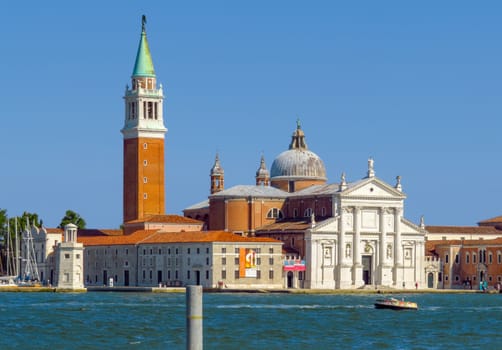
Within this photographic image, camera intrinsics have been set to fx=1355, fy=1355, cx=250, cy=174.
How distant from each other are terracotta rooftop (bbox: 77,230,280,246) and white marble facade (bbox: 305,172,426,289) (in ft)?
13.5

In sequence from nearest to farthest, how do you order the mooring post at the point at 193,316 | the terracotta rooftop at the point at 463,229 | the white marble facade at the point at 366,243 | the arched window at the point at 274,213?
the mooring post at the point at 193,316 < the white marble facade at the point at 366,243 < the arched window at the point at 274,213 < the terracotta rooftop at the point at 463,229

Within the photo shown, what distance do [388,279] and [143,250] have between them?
58.2 feet

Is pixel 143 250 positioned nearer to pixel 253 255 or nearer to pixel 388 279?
pixel 253 255

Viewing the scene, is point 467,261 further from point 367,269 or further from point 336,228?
point 336,228

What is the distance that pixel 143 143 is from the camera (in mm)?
103188

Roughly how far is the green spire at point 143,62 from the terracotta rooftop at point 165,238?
42.1 feet

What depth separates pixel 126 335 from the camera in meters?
47.4

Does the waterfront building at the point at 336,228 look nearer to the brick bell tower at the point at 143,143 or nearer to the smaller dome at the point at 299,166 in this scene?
the smaller dome at the point at 299,166

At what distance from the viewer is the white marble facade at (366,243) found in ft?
312

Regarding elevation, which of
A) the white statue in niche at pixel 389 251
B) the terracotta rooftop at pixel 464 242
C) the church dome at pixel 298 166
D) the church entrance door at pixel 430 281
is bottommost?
the church entrance door at pixel 430 281

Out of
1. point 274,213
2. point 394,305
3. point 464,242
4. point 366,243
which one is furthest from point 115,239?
point 394,305

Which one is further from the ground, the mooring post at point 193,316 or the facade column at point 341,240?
the facade column at point 341,240

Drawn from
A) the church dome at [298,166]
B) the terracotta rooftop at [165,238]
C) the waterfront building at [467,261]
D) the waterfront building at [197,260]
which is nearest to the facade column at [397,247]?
the waterfront building at [467,261]

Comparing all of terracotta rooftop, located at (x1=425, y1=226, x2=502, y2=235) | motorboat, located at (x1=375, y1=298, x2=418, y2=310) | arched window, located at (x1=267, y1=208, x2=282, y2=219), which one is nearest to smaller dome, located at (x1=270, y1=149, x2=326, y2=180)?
arched window, located at (x1=267, y1=208, x2=282, y2=219)
